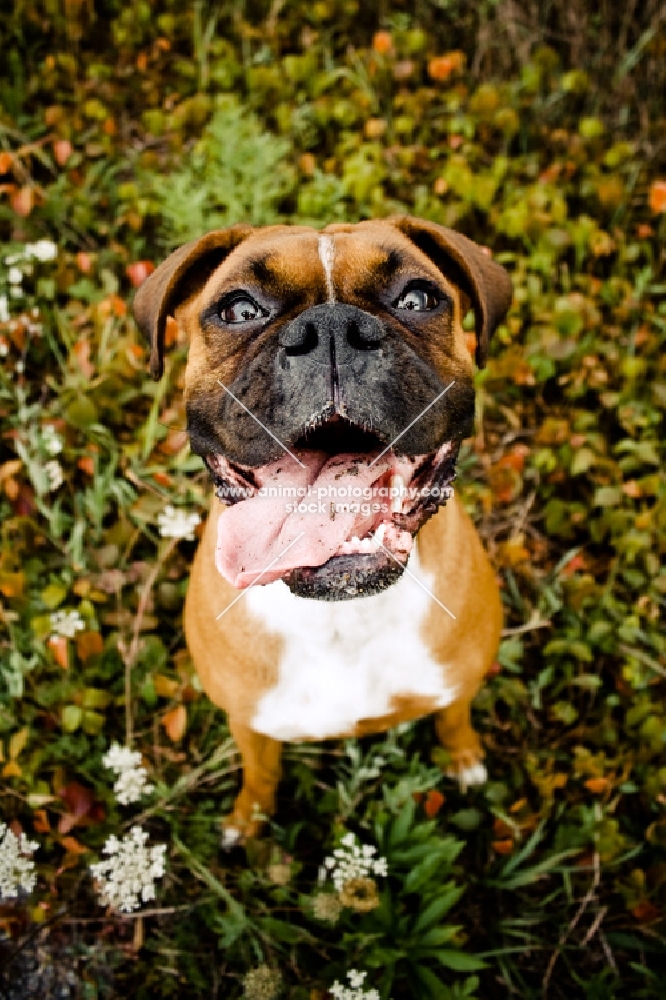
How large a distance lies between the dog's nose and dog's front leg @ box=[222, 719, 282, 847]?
1.54 metres

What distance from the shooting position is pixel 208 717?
11.0 feet

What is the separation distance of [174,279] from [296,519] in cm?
87

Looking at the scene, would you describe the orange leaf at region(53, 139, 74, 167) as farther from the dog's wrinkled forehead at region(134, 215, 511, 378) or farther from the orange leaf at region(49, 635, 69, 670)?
the orange leaf at region(49, 635, 69, 670)

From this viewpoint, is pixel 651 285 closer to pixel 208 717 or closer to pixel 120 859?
pixel 208 717

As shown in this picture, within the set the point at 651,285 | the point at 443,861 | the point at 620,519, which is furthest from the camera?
the point at 651,285

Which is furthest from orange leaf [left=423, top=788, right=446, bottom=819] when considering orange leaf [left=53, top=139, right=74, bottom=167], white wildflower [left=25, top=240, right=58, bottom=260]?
orange leaf [left=53, top=139, right=74, bottom=167]

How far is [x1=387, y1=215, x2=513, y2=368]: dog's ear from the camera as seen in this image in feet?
8.04

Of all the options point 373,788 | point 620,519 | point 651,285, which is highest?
point 651,285

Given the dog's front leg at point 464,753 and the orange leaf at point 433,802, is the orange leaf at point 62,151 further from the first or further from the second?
the orange leaf at point 433,802

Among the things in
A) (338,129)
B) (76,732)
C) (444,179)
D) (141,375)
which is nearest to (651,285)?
(444,179)

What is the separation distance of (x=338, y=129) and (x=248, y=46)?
0.84 metres

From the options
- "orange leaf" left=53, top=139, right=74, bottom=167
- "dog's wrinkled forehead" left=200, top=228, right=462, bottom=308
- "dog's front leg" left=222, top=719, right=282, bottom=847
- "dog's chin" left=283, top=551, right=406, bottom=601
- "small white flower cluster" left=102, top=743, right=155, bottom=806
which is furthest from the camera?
"orange leaf" left=53, top=139, right=74, bottom=167

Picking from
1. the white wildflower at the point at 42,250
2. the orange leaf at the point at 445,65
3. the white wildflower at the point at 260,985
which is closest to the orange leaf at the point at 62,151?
the white wildflower at the point at 42,250

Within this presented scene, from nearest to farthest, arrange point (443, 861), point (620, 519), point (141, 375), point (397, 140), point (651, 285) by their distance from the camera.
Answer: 1. point (443, 861)
2. point (620, 519)
3. point (141, 375)
4. point (651, 285)
5. point (397, 140)
